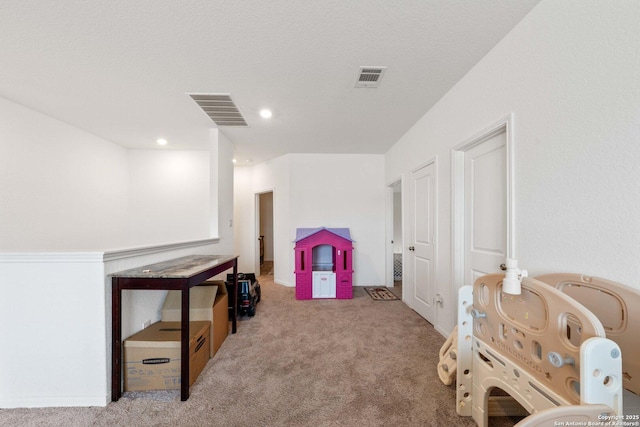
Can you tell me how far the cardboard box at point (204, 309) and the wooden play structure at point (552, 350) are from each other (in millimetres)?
1919

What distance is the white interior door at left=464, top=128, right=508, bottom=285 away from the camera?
176cm

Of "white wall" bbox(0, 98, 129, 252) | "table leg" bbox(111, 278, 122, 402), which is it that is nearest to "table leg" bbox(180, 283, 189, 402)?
"table leg" bbox(111, 278, 122, 402)

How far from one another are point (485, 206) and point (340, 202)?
2.64 meters

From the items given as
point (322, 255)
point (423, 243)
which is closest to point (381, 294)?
point (322, 255)

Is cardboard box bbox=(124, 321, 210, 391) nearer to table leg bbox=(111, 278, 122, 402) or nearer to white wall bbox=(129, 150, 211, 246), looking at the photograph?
table leg bbox=(111, 278, 122, 402)

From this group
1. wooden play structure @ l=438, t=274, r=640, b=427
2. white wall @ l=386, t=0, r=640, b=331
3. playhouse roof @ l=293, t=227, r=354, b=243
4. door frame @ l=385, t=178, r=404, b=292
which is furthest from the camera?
door frame @ l=385, t=178, r=404, b=292

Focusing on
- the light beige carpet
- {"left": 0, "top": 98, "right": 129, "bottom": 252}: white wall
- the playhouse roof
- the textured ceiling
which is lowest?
the light beige carpet

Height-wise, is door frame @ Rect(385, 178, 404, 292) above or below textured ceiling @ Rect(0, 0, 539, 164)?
below

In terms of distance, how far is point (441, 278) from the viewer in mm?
2490

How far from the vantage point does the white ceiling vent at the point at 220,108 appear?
2.38m

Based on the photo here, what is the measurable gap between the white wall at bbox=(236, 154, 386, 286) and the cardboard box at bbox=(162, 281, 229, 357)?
2.11 metres

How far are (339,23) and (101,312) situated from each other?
241 cm

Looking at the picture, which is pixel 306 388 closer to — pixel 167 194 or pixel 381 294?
pixel 381 294

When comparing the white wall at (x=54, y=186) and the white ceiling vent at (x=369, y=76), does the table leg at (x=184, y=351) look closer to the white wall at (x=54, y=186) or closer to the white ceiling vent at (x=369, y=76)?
the white wall at (x=54, y=186)
